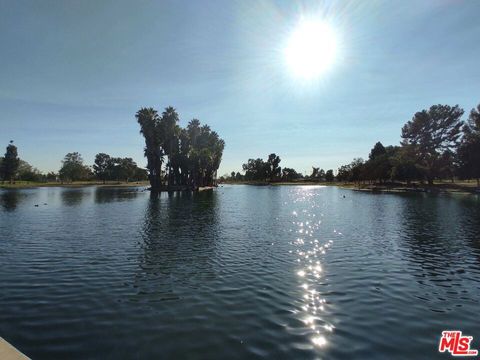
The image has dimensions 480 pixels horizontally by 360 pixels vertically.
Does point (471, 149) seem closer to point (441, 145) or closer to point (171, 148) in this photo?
point (441, 145)

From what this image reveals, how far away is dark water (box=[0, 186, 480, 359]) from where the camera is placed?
33.8 feet

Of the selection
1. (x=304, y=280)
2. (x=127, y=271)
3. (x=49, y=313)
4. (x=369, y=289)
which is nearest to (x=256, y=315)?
(x=304, y=280)

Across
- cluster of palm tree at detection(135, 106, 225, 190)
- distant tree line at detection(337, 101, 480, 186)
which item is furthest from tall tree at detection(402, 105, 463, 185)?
cluster of palm tree at detection(135, 106, 225, 190)

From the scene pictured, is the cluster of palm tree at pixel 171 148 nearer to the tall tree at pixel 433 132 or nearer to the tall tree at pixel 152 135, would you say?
the tall tree at pixel 152 135

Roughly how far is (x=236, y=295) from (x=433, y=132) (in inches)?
5230

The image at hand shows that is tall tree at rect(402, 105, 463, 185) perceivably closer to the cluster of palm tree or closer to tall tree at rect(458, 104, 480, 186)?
tall tree at rect(458, 104, 480, 186)

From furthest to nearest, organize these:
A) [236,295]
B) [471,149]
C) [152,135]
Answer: [152,135]
[471,149]
[236,295]

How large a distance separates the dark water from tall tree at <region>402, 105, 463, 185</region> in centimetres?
10633

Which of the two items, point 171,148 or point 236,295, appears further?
point 171,148

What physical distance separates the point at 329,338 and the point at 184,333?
16.7 feet

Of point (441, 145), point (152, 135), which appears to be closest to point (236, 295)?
point (152, 135)

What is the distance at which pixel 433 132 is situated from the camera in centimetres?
12119

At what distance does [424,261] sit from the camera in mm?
21453

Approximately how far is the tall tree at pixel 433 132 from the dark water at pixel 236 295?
349 feet
